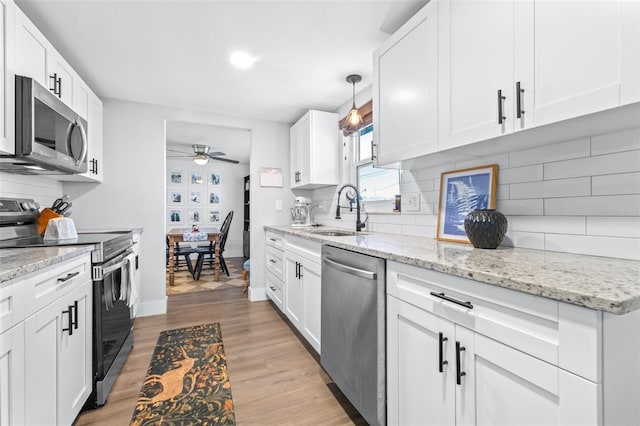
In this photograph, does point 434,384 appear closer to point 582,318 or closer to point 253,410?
point 582,318

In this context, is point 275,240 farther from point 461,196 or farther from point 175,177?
point 175,177

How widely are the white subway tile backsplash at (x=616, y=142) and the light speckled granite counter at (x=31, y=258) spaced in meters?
2.15

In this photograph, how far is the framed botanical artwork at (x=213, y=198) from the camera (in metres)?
6.66

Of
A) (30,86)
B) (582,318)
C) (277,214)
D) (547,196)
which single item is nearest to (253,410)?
(582,318)

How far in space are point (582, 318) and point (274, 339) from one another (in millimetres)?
2218

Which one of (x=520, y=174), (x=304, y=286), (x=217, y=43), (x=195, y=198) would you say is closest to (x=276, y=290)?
(x=304, y=286)

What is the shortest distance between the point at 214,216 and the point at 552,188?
639cm

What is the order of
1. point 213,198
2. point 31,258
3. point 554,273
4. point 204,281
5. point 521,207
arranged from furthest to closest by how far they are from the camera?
1. point 213,198
2. point 204,281
3. point 521,207
4. point 31,258
5. point 554,273

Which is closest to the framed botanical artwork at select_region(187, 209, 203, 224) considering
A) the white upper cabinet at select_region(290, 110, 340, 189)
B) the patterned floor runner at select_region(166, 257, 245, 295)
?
the patterned floor runner at select_region(166, 257, 245, 295)

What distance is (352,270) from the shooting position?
1.49 meters

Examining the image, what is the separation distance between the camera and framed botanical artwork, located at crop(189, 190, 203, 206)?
6.48 m

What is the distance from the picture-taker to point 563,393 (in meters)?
0.68

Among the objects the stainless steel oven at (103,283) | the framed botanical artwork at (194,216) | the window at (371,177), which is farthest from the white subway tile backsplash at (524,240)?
the framed botanical artwork at (194,216)

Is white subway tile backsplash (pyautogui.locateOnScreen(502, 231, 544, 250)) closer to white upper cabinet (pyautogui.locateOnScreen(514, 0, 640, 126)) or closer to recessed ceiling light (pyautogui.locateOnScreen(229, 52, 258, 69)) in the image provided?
white upper cabinet (pyautogui.locateOnScreen(514, 0, 640, 126))
